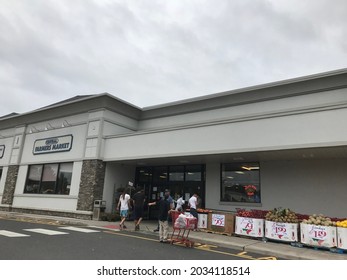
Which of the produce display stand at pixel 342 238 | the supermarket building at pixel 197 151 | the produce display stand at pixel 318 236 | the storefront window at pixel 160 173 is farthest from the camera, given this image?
the storefront window at pixel 160 173

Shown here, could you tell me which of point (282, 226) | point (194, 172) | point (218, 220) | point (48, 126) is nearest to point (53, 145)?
point (48, 126)

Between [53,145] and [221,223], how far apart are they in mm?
13719

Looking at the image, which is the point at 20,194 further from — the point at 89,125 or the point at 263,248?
the point at 263,248

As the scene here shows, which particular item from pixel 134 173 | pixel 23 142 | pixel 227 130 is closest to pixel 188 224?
pixel 227 130

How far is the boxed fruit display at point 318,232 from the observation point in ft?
32.0

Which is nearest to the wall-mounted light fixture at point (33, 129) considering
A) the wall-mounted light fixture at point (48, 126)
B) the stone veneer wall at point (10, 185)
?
the wall-mounted light fixture at point (48, 126)

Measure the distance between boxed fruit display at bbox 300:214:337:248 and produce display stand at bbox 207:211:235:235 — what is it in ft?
9.70

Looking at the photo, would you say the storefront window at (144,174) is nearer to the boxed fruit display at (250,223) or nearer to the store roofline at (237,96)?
the store roofline at (237,96)

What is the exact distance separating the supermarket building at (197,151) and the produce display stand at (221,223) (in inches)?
93.8

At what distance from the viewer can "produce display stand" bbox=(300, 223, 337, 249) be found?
32.0ft

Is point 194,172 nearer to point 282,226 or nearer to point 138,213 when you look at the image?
point 138,213
